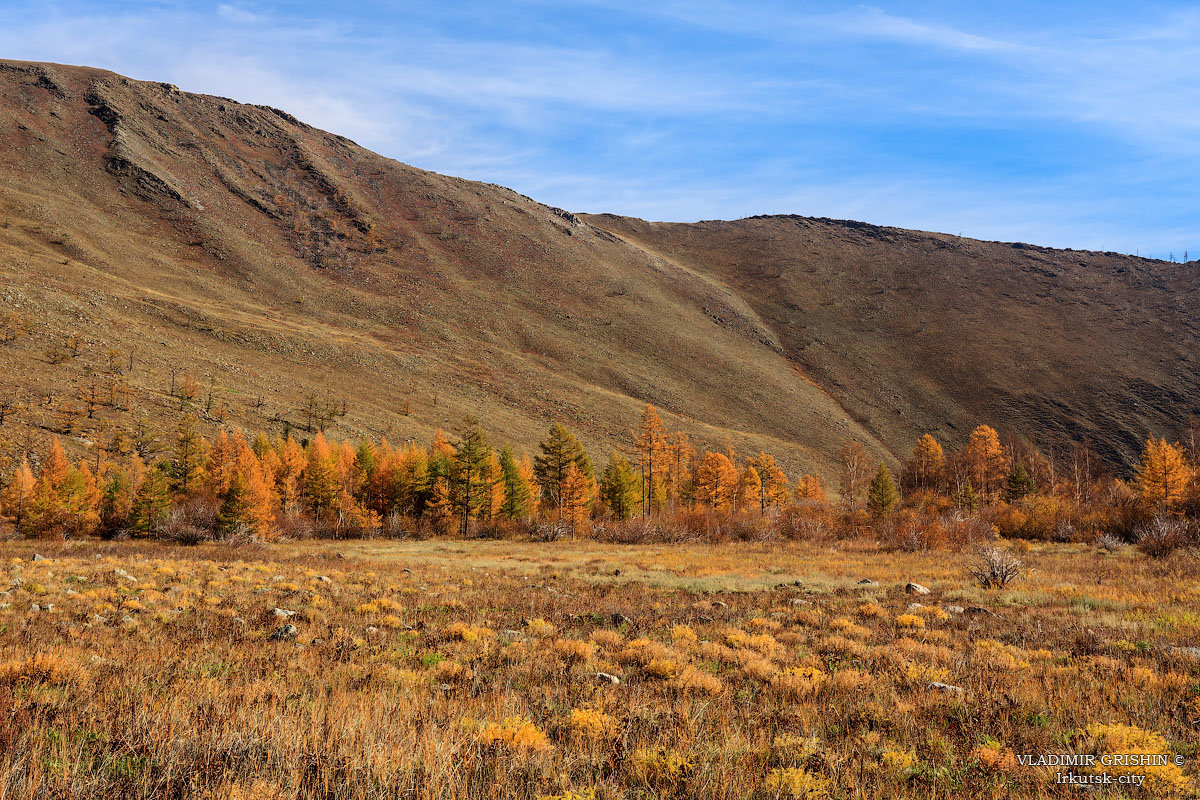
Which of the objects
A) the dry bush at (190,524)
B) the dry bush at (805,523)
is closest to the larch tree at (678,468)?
→ the dry bush at (805,523)

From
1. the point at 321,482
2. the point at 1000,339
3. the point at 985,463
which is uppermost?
the point at 1000,339

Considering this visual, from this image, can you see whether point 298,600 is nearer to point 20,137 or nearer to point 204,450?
point 204,450

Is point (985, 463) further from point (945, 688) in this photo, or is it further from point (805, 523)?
point (945, 688)

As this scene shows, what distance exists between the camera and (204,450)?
49.0 m

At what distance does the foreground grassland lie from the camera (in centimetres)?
429

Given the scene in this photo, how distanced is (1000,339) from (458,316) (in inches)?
5280

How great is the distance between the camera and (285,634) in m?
9.19

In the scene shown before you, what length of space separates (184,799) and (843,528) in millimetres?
41114

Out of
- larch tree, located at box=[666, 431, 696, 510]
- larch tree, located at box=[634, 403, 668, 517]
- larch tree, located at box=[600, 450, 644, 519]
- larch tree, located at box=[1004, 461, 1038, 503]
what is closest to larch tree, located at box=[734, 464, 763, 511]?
larch tree, located at box=[666, 431, 696, 510]

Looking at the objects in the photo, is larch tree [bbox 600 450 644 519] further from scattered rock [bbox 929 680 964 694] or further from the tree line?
scattered rock [bbox 929 680 964 694]

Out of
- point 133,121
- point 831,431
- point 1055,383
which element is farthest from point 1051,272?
point 133,121

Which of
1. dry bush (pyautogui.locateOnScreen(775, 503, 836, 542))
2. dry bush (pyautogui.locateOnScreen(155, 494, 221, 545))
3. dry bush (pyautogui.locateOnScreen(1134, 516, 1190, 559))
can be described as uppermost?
dry bush (pyautogui.locateOnScreen(1134, 516, 1190, 559))

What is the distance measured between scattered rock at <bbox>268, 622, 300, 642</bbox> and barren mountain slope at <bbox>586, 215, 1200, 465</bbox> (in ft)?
397

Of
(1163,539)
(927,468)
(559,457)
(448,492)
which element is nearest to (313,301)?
(448,492)
